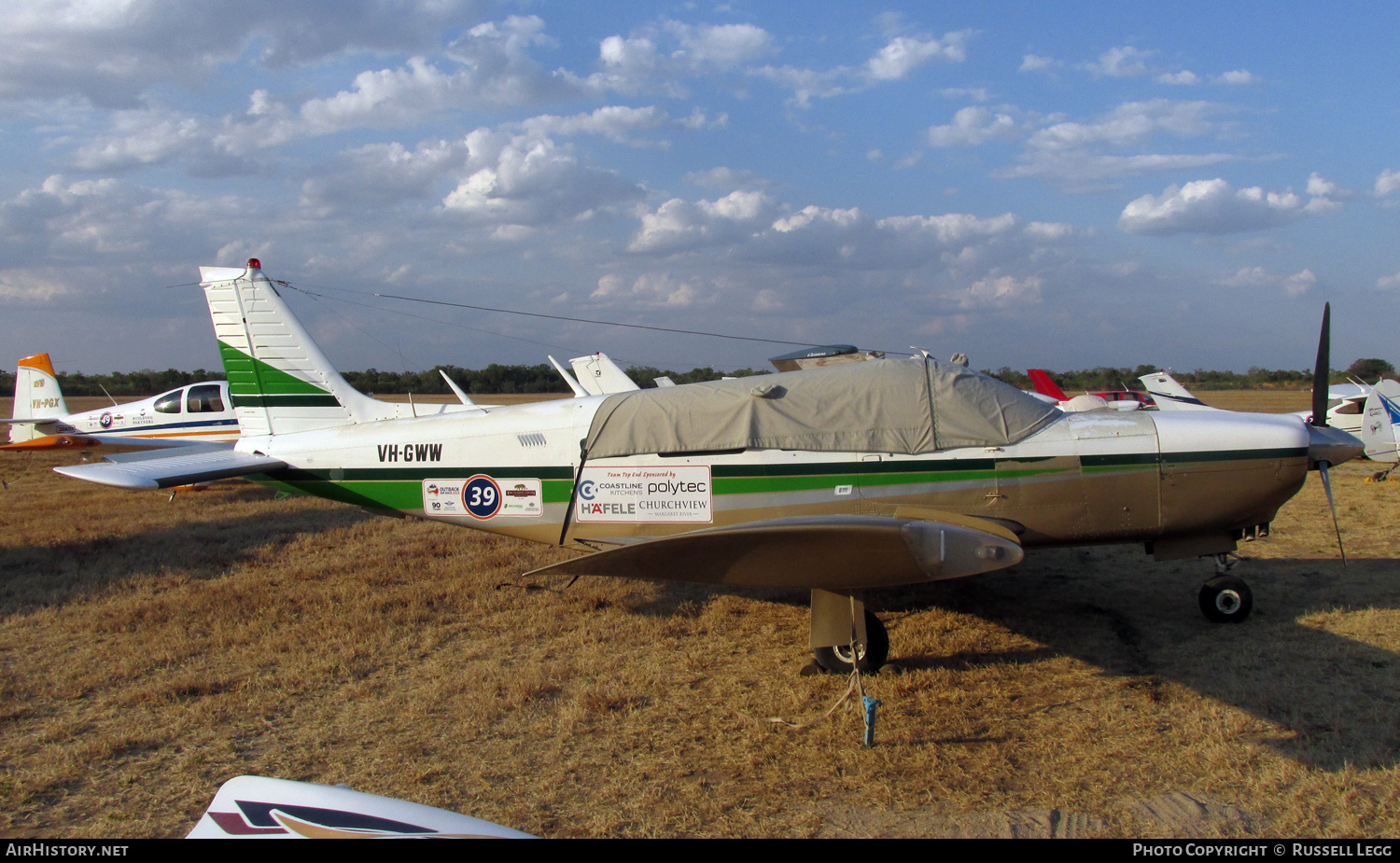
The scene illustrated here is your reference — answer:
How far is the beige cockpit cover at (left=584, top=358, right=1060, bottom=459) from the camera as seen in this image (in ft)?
17.0

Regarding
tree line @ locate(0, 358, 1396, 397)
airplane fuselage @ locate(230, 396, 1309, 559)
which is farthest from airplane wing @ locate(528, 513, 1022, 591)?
tree line @ locate(0, 358, 1396, 397)

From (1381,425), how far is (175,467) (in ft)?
55.5

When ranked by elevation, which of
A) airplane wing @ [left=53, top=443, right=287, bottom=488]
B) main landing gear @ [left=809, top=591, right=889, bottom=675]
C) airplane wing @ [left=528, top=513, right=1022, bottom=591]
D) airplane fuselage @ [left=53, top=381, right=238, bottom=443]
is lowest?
main landing gear @ [left=809, top=591, right=889, bottom=675]

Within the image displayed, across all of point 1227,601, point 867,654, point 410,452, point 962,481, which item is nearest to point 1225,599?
point 1227,601

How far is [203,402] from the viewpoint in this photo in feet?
44.5

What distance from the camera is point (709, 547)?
12.4 feet

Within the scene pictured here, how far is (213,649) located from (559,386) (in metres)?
62.3

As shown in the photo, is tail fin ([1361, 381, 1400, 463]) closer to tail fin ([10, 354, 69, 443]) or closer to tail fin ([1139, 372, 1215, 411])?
tail fin ([1139, 372, 1215, 411])

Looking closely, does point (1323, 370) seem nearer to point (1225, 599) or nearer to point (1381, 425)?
point (1225, 599)

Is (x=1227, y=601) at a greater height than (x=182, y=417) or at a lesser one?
lesser

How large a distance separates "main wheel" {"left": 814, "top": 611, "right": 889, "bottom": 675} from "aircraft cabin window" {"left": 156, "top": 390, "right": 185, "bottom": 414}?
13609 mm

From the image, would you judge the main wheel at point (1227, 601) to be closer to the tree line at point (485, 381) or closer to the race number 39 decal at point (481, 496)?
the race number 39 decal at point (481, 496)

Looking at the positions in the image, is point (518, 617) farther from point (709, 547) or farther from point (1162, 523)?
point (1162, 523)
